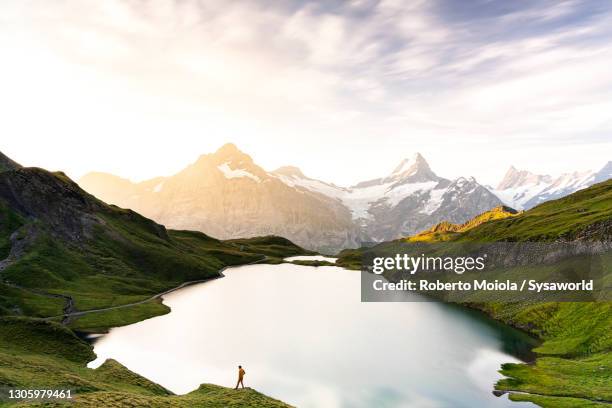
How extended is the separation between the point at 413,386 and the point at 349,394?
12.2 m

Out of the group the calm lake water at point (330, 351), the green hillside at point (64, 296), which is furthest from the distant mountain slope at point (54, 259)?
the calm lake water at point (330, 351)

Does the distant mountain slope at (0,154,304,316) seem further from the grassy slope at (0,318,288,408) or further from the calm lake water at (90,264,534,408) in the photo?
the calm lake water at (90,264,534,408)

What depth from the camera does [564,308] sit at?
333 feet

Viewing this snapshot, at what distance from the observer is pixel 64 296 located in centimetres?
12925

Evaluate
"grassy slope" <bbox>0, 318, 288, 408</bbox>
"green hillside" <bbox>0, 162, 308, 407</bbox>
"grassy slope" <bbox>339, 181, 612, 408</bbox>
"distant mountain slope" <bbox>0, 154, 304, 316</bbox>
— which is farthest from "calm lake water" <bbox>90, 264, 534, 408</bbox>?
"distant mountain slope" <bbox>0, 154, 304, 316</bbox>

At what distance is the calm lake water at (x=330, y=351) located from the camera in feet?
227

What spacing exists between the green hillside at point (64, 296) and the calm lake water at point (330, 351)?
8669 mm

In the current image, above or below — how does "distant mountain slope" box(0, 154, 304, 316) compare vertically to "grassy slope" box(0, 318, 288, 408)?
above

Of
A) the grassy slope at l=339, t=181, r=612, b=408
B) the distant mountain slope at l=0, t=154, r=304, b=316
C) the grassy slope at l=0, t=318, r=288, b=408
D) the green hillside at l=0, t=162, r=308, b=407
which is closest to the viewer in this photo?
the grassy slope at l=0, t=318, r=288, b=408

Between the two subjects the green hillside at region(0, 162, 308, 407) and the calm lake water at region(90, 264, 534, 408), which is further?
the calm lake water at region(90, 264, 534, 408)

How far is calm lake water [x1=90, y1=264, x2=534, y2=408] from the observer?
227ft

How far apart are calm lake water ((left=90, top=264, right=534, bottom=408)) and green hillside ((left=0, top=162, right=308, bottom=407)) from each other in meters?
8.67

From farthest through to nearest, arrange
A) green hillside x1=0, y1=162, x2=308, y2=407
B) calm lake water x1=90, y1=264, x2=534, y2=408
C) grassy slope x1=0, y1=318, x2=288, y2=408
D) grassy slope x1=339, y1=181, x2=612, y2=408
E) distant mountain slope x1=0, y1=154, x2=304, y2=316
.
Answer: distant mountain slope x1=0, y1=154, x2=304, y2=316 → calm lake water x1=90, y1=264, x2=534, y2=408 → grassy slope x1=339, y1=181, x2=612, y2=408 → green hillside x1=0, y1=162, x2=308, y2=407 → grassy slope x1=0, y1=318, x2=288, y2=408

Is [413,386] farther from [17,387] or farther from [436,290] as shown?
[436,290]
